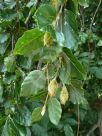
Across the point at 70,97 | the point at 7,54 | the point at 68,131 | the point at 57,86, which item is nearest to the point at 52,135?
the point at 68,131

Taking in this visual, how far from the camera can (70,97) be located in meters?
0.78

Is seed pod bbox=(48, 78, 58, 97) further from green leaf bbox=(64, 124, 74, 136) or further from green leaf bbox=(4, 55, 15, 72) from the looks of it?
green leaf bbox=(64, 124, 74, 136)

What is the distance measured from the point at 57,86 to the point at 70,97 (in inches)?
4.4

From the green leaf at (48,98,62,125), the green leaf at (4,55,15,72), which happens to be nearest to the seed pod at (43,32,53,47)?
the green leaf at (48,98,62,125)

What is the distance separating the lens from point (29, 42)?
65 cm

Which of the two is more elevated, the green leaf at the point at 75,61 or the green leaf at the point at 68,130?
the green leaf at the point at 75,61

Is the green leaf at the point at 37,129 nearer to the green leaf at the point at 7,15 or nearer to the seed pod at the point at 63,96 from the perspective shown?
the green leaf at the point at 7,15

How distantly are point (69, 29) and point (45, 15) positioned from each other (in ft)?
0.21

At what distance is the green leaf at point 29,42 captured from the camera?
0.64 meters

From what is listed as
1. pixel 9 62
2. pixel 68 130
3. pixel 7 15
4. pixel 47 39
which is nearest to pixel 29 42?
pixel 47 39

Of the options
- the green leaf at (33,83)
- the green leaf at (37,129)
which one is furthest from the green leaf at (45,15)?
the green leaf at (37,129)

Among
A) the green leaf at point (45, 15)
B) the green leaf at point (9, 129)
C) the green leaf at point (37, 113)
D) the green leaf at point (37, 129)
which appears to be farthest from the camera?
the green leaf at point (37, 129)

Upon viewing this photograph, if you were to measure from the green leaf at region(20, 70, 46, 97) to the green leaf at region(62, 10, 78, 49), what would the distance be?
78 millimetres

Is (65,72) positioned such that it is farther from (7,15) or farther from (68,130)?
(68,130)
